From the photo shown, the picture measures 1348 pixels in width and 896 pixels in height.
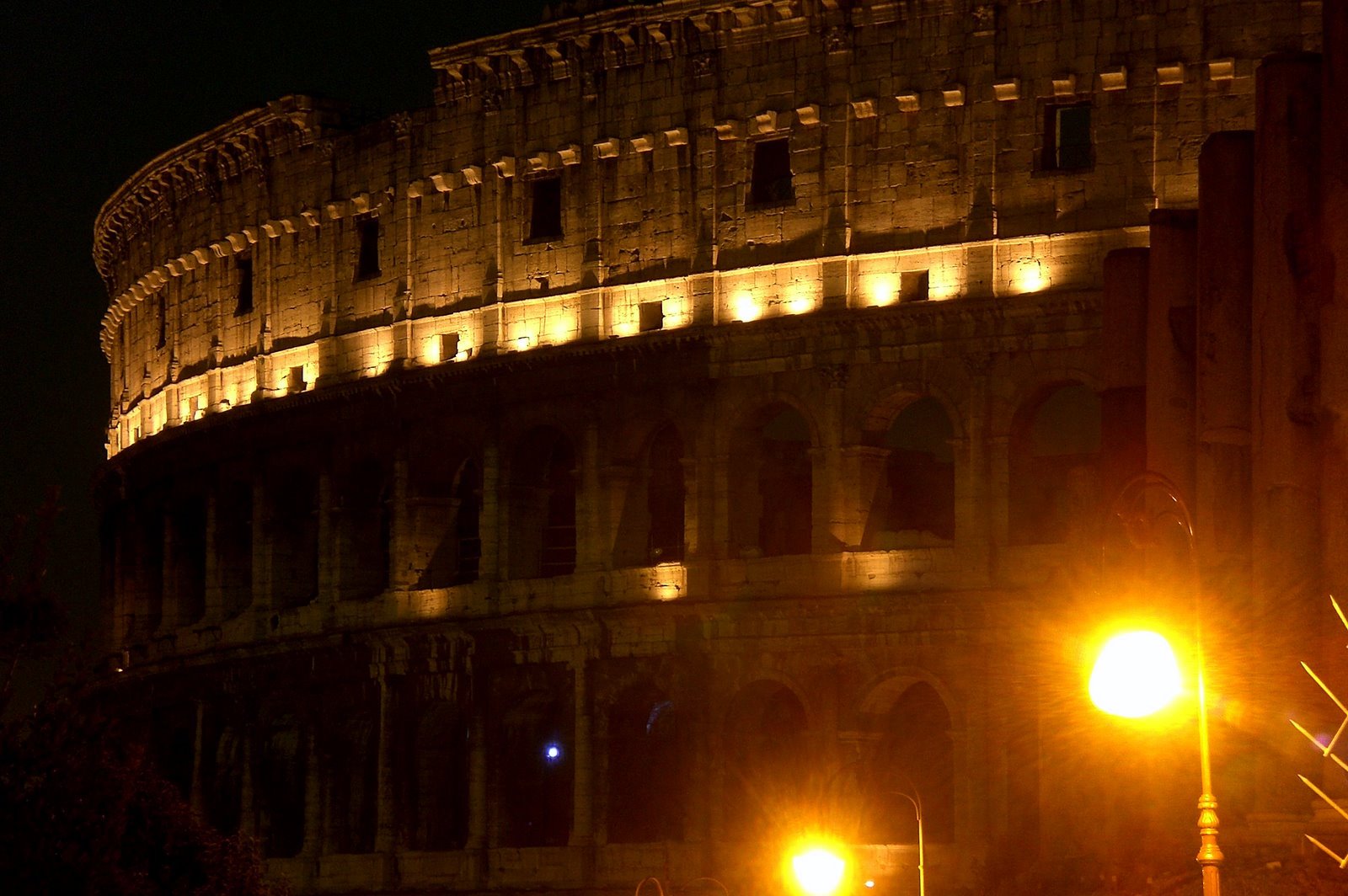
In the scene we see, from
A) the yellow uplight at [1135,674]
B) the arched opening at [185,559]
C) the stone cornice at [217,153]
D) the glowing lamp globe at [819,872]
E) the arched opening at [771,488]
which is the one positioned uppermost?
the stone cornice at [217,153]

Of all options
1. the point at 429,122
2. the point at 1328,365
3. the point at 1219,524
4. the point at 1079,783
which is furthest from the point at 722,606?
the point at 1328,365

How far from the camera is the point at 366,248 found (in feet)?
176

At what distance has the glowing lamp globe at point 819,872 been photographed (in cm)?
3064

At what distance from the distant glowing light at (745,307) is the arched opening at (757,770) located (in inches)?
230

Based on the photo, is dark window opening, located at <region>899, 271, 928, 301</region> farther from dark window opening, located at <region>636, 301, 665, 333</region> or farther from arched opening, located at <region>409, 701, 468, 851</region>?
arched opening, located at <region>409, 701, 468, 851</region>

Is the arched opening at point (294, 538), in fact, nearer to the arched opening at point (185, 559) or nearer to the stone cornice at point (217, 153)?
the arched opening at point (185, 559)

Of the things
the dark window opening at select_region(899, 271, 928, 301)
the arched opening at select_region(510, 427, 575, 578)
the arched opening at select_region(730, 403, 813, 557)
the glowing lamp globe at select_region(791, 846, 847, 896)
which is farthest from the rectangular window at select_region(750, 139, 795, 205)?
the glowing lamp globe at select_region(791, 846, 847, 896)

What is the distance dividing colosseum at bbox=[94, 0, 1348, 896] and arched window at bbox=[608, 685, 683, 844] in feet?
0.26

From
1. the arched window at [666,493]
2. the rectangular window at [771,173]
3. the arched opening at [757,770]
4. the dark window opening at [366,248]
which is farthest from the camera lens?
the dark window opening at [366,248]

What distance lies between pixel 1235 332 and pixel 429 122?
23.6 metres

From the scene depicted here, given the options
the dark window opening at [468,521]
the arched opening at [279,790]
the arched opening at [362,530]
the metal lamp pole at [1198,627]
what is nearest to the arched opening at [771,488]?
the dark window opening at [468,521]

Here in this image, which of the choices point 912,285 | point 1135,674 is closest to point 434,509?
point 912,285

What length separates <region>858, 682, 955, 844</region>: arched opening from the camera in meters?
46.1

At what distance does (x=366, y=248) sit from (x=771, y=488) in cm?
879
